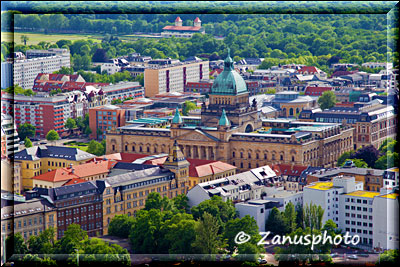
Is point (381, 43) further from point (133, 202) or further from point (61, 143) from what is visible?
point (133, 202)

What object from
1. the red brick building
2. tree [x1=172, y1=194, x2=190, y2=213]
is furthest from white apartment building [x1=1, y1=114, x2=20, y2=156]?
the red brick building

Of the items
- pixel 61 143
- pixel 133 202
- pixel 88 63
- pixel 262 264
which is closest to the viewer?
pixel 262 264

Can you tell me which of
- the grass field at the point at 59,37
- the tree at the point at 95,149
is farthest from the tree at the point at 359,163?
the grass field at the point at 59,37

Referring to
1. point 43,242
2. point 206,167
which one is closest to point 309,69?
point 206,167

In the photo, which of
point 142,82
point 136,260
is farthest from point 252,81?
point 136,260

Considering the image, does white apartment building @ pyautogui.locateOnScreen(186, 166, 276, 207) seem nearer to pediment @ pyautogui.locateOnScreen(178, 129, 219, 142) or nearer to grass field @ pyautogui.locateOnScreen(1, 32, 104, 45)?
pediment @ pyautogui.locateOnScreen(178, 129, 219, 142)
